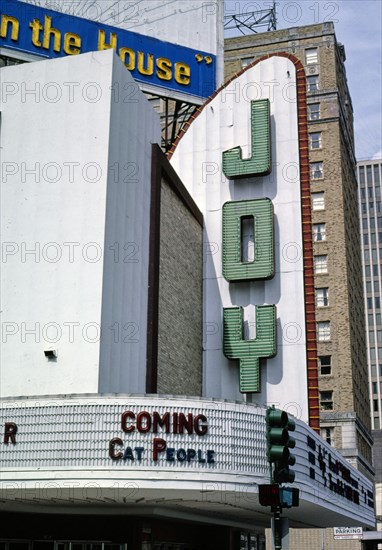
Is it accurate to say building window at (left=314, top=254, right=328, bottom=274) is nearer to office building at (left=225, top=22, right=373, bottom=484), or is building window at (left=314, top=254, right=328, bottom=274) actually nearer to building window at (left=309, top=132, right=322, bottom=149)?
office building at (left=225, top=22, right=373, bottom=484)

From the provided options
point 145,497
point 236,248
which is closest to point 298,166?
point 236,248

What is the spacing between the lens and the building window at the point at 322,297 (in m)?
59.9

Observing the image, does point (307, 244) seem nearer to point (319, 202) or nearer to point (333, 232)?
point (333, 232)

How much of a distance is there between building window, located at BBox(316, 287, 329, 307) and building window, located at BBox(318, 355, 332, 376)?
397 centimetres

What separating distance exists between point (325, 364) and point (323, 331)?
256 centimetres

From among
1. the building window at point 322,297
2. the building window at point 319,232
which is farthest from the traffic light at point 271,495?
the building window at point 319,232

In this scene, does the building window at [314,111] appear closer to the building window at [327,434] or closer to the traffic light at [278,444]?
the building window at [327,434]

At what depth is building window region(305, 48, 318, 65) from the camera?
2778 inches

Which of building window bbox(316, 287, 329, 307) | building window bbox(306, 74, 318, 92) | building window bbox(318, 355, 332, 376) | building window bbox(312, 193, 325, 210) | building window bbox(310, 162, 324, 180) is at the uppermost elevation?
building window bbox(306, 74, 318, 92)

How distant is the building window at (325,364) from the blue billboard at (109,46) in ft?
93.5

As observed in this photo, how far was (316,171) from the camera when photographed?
6488 cm

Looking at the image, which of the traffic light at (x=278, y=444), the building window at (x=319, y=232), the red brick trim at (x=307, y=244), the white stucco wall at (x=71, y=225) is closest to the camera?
the traffic light at (x=278, y=444)

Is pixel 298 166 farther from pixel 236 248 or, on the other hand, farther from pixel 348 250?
pixel 348 250

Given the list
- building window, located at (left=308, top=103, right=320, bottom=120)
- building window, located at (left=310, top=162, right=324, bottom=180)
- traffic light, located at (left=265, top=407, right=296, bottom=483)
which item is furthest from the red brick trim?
building window, located at (left=308, top=103, right=320, bottom=120)
